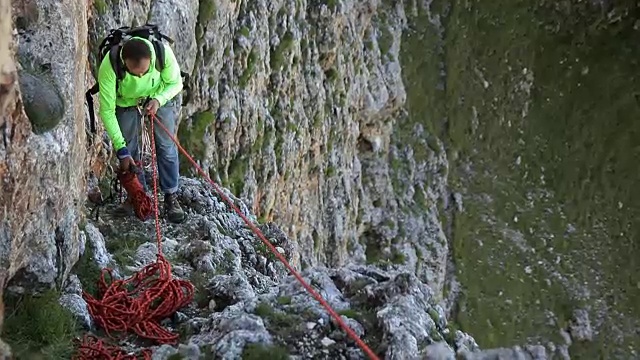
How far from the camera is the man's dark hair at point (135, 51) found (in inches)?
374

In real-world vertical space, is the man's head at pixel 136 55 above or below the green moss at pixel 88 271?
above

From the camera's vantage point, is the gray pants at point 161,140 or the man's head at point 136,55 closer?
the man's head at point 136,55

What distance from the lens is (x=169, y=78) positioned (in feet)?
34.7

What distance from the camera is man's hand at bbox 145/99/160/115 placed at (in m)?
10.4

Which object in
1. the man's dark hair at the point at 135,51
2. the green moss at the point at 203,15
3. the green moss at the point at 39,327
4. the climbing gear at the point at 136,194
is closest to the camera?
the green moss at the point at 39,327

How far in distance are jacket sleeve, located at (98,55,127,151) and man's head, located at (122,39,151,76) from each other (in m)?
0.34

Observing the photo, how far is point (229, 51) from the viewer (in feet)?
74.5

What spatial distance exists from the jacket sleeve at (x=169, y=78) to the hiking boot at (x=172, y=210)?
210 centimetres

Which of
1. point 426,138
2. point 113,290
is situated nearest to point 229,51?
point 113,290

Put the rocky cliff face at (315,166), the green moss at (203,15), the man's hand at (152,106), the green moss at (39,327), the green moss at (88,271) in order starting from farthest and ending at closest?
the green moss at (203,15)
the man's hand at (152,106)
the green moss at (88,271)
the rocky cliff face at (315,166)
the green moss at (39,327)

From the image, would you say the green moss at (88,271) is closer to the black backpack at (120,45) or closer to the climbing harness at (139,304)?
the climbing harness at (139,304)

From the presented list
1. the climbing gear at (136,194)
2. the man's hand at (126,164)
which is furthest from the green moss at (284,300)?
the climbing gear at (136,194)

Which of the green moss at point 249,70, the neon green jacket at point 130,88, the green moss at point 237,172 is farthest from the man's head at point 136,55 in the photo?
the green moss at point 249,70

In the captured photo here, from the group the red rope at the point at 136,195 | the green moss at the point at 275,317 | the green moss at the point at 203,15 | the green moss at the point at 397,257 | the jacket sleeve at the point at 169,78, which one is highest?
the green moss at the point at 203,15
